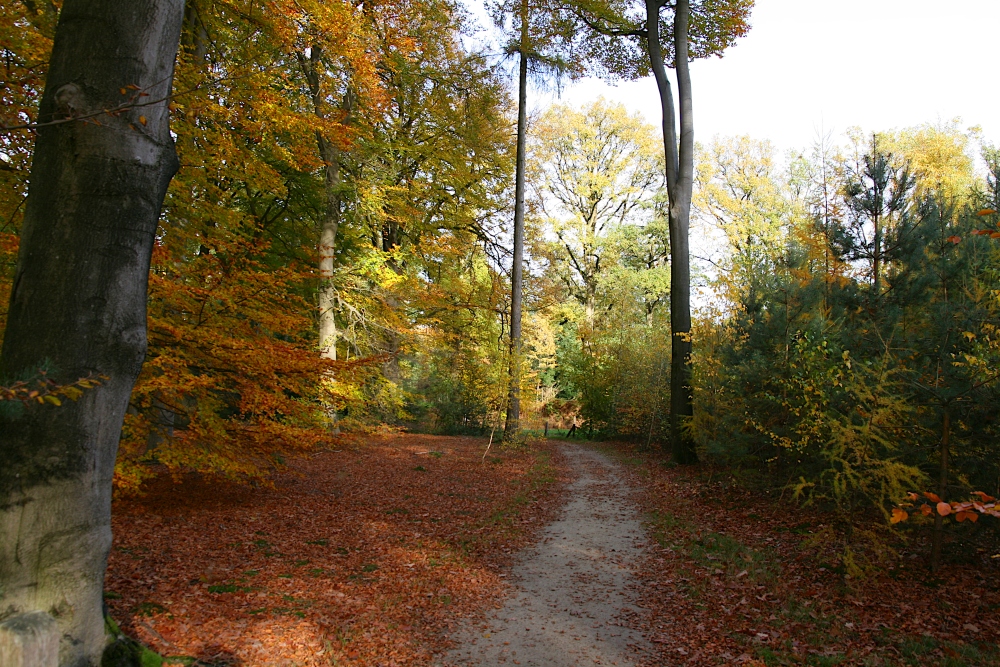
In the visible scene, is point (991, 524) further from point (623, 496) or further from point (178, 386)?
point (178, 386)

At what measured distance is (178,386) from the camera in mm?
5996

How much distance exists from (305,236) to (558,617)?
12330mm

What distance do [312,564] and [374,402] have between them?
10.5 m

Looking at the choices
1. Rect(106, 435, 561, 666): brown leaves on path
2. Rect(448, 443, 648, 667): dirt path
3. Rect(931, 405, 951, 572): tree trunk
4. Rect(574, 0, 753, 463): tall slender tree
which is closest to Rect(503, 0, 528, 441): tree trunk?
Rect(574, 0, 753, 463): tall slender tree

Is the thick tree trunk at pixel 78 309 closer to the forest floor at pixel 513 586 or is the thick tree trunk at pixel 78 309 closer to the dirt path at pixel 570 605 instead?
the forest floor at pixel 513 586

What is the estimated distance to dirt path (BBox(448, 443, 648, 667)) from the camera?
458 cm

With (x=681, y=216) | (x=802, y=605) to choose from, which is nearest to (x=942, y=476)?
(x=802, y=605)

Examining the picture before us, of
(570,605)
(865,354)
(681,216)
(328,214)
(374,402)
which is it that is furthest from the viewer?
(374,402)

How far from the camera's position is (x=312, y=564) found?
20.1ft

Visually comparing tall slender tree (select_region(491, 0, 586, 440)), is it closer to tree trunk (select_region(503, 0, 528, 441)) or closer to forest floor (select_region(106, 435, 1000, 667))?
tree trunk (select_region(503, 0, 528, 441))

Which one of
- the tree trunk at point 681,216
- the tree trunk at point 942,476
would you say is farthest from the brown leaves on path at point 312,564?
the tree trunk at point 942,476

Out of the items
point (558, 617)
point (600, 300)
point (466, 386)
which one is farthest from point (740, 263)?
point (600, 300)

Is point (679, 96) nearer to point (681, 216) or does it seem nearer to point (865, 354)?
point (681, 216)

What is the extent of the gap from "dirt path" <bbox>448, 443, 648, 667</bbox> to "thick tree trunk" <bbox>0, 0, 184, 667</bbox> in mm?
2834
